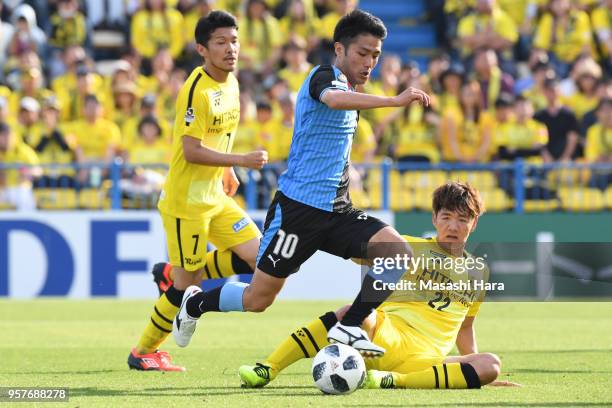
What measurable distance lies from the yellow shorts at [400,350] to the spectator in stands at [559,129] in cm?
1057

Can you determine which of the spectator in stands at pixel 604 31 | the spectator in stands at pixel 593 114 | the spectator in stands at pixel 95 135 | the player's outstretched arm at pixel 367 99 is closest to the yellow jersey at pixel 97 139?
the spectator in stands at pixel 95 135

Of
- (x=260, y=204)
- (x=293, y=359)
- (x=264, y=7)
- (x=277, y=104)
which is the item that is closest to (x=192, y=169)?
(x=293, y=359)

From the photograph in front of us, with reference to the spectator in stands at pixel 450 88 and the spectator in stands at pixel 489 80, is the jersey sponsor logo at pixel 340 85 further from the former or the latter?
the spectator in stands at pixel 489 80

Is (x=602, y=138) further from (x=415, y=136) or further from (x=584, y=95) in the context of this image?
(x=415, y=136)

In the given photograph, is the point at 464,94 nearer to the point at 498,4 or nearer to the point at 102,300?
the point at 498,4

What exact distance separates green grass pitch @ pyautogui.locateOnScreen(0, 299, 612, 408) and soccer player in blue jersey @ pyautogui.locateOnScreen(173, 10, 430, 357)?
0.70 meters

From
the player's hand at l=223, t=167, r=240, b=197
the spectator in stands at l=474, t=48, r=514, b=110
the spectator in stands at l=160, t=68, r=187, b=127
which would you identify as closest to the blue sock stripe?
the player's hand at l=223, t=167, r=240, b=197

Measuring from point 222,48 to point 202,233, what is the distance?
1309 millimetres

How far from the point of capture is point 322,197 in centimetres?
802

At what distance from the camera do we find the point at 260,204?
55.5ft

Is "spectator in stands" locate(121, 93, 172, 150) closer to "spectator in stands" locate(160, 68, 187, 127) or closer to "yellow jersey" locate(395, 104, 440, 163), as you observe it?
"spectator in stands" locate(160, 68, 187, 127)

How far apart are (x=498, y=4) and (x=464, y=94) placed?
13.3ft

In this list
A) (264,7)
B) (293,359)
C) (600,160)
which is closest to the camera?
(293,359)

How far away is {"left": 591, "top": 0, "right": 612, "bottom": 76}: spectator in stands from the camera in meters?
21.2
